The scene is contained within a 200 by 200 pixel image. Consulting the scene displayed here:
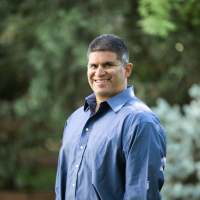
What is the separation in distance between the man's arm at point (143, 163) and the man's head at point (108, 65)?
41 centimetres

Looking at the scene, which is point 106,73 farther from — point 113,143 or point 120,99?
point 113,143

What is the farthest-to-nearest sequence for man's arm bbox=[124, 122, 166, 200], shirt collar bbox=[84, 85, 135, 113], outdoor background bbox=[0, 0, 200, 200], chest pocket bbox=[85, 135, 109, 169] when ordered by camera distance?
outdoor background bbox=[0, 0, 200, 200] < shirt collar bbox=[84, 85, 135, 113] < chest pocket bbox=[85, 135, 109, 169] < man's arm bbox=[124, 122, 166, 200]

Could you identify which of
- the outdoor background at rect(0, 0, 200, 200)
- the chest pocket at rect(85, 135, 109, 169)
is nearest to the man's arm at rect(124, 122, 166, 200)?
the chest pocket at rect(85, 135, 109, 169)

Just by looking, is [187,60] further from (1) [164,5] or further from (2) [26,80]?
(2) [26,80]

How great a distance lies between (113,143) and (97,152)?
13 cm

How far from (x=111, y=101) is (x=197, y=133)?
7.17ft

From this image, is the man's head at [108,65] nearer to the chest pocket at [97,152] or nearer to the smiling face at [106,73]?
the smiling face at [106,73]

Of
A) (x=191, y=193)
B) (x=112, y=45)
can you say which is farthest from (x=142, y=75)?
(x=112, y=45)

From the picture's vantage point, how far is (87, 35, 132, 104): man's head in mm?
1732

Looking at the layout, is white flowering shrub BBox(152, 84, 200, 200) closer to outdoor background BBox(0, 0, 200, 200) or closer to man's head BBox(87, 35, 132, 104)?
outdoor background BBox(0, 0, 200, 200)

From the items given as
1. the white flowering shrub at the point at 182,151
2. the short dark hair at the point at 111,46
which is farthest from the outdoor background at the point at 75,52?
the short dark hair at the point at 111,46

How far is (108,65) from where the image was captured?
1.75 metres

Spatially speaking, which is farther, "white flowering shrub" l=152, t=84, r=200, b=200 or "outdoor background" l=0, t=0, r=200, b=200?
"outdoor background" l=0, t=0, r=200, b=200

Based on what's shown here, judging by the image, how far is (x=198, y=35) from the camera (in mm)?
6027
